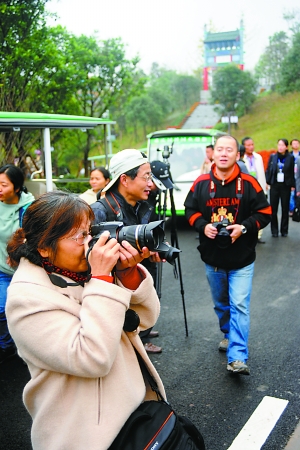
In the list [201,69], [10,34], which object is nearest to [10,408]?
[10,34]

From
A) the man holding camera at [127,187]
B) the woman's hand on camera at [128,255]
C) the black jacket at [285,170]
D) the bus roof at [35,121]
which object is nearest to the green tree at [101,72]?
the black jacket at [285,170]

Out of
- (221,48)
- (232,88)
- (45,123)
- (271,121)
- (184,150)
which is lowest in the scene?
(184,150)

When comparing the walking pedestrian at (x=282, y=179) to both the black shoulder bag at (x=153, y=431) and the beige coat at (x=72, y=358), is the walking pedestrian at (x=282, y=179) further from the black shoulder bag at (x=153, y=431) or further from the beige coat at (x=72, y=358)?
the beige coat at (x=72, y=358)

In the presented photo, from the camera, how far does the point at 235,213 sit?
4.31m

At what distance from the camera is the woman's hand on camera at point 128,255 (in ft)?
6.29

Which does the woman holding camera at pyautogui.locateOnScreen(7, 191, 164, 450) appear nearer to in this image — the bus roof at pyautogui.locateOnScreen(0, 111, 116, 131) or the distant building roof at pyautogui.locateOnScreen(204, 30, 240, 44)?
the bus roof at pyautogui.locateOnScreen(0, 111, 116, 131)

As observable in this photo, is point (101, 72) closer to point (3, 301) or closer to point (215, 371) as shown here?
point (3, 301)

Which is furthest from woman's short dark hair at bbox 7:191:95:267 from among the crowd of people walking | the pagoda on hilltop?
the pagoda on hilltop

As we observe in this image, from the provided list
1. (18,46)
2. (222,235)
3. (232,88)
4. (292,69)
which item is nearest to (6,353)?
(222,235)

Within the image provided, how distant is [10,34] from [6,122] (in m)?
8.63

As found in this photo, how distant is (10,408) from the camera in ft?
12.7

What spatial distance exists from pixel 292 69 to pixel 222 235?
3269 centimetres

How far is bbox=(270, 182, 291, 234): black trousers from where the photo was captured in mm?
10258

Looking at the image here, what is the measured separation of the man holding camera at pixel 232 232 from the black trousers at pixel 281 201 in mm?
6150
